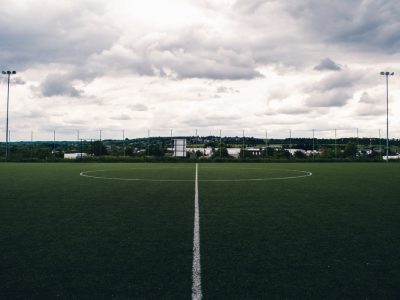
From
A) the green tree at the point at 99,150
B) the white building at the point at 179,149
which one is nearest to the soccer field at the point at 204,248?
the white building at the point at 179,149

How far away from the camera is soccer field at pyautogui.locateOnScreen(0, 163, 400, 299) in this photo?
440 cm

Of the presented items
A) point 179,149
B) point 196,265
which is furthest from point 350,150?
point 196,265

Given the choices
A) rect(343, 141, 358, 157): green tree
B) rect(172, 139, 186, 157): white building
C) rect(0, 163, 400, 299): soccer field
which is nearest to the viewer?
rect(0, 163, 400, 299): soccer field

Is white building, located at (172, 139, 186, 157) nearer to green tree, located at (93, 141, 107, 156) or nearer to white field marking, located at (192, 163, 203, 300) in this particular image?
green tree, located at (93, 141, 107, 156)

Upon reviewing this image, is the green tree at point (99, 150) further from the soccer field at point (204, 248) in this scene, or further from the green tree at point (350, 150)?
the soccer field at point (204, 248)

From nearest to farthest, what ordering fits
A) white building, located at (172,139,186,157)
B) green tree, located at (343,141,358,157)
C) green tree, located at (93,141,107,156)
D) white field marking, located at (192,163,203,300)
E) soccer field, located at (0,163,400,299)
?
1. white field marking, located at (192,163,203,300)
2. soccer field, located at (0,163,400,299)
3. white building, located at (172,139,186,157)
4. green tree, located at (343,141,358,157)
5. green tree, located at (93,141,107,156)

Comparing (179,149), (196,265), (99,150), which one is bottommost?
(196,265)

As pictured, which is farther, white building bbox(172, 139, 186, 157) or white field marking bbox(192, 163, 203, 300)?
white building bbox(172, 139, 186, 157)

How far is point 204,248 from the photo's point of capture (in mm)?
6047

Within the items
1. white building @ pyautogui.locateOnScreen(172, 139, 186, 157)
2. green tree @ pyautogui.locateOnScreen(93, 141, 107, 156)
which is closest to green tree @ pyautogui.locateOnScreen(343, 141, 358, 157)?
white building @ pyautogui.locateOnScreen(172, 139, 186, 157)

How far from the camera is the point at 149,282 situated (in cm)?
455

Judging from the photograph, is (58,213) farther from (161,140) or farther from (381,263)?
(161,140)

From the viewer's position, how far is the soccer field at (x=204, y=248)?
4402 mm

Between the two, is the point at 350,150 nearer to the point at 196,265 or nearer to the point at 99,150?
the point at 99,150
